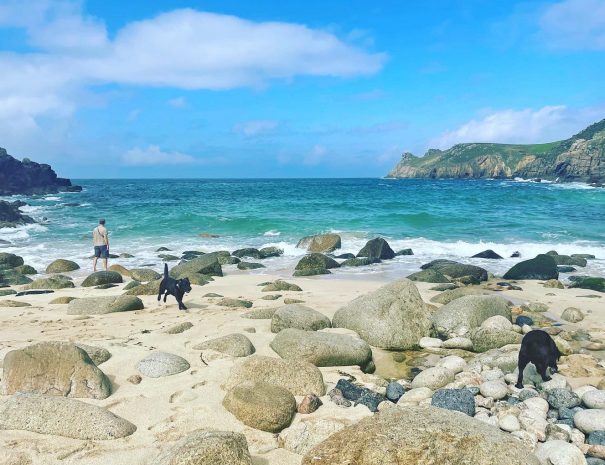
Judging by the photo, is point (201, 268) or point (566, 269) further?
point (566, 269)

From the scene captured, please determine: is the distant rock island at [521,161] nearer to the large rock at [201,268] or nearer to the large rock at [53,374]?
the large rock at [201,268]

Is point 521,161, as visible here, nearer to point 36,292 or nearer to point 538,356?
point 36,292

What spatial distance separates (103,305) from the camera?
30.9 feet

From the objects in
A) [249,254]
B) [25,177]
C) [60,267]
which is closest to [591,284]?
[249,254]

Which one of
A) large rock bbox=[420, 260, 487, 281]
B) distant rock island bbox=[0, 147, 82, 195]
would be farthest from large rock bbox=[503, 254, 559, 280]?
distant rock island bbox=[0, 147, 82, 195]

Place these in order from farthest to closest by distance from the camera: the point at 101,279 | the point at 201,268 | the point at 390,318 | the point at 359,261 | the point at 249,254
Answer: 1. the point at 249,254
2. the point at 359,261
3. the point at 201,268
4. the point at 101,279
5. the point at 390,318

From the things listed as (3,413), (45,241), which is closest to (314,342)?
(3,413)

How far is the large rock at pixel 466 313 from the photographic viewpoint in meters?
8.34

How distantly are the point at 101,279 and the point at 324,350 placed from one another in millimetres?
9206

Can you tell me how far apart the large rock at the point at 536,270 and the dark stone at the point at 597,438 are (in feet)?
34.1

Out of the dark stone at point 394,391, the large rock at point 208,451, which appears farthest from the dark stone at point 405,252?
the large rock at point 208,451

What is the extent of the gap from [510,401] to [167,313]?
6396 mm

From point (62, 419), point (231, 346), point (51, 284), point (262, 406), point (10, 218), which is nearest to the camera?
point (62, 419)

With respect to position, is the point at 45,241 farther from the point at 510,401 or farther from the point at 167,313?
the point at 510,401
